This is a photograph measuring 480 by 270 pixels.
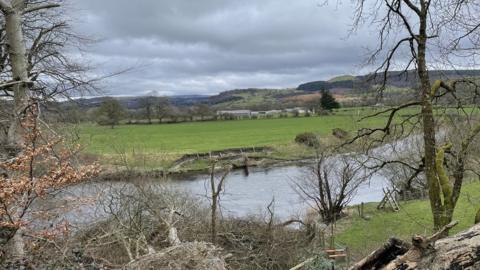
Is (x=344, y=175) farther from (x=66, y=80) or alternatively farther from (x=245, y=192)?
(x=66, y=80)

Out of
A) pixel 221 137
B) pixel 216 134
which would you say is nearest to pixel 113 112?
pixel 221 137

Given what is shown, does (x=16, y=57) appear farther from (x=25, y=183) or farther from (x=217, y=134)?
(x=217, y=134)

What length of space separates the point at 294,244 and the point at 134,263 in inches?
379

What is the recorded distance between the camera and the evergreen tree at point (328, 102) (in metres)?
76.3

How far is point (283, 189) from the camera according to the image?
123 feet

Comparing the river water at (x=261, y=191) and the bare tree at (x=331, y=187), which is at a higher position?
the bare tree at (x=331, y=187)

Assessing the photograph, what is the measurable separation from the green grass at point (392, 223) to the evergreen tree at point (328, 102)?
1736 inches

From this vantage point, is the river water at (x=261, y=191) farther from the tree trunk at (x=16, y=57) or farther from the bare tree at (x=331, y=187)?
the tree trunk at (x=16, y=57)

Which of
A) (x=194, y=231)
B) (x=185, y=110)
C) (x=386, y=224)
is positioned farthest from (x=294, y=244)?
(x=185, y=110)

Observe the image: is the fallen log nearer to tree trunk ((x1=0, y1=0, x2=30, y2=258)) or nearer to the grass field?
tree trunk ((x1=0, y1=0, x2=30, y2=258))

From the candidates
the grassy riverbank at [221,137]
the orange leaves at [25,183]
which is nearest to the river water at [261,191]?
the grassy riverbank at [221,137]

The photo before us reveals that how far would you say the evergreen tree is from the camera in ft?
250

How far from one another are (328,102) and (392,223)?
181ft

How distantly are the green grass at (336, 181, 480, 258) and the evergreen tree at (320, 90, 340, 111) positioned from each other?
44.1m
